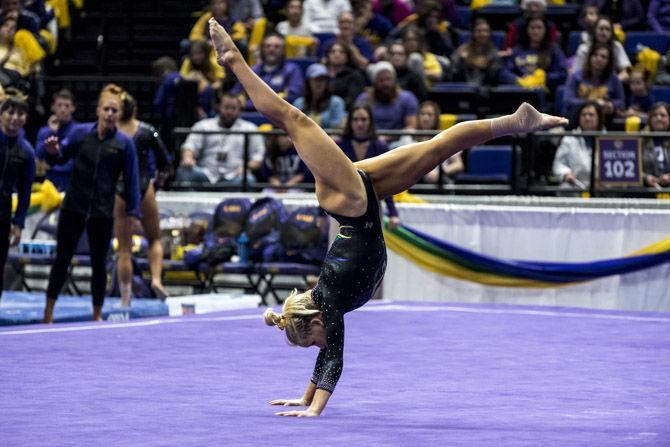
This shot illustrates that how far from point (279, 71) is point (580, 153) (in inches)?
139

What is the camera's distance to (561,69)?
558 inches

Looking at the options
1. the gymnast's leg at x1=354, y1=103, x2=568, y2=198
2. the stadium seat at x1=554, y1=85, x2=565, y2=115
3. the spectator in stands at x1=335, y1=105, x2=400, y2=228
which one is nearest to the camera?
the gymnast's leg at x1=354, y1=103, x2=568, y2=198

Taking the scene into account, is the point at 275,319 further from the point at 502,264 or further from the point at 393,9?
the point at 393,9

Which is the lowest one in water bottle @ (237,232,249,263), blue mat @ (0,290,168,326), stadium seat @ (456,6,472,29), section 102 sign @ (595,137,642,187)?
blue mat @ (0,290,168,326)

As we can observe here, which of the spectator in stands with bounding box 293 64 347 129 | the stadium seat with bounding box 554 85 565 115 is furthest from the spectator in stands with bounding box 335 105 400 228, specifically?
the stadium seat with bounding box 554 85 565 115

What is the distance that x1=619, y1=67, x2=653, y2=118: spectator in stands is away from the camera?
13.2 metres

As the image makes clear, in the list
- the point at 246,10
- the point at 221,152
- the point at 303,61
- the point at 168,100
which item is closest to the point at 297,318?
the point at 221,152

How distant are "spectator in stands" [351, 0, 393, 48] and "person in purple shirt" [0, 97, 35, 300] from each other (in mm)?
5665

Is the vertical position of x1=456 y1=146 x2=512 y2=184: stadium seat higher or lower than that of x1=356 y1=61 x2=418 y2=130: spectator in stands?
lower

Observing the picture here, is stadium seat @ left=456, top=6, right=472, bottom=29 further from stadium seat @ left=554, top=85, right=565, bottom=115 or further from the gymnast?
the gymnast

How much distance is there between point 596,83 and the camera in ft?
43.0

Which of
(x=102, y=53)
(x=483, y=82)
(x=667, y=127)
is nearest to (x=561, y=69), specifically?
(x=483, y=82)

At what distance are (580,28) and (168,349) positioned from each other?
7635 millimetres

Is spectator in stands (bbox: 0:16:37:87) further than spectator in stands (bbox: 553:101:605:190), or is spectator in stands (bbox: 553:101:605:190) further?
spectator in stands (bbox: 0:16:37:87)
